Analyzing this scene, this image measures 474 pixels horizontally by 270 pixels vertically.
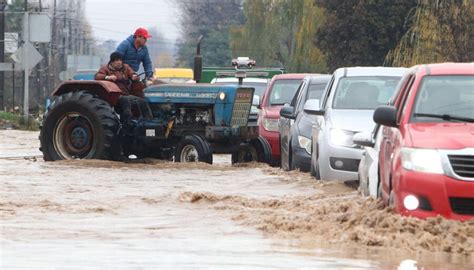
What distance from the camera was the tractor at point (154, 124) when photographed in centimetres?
1970

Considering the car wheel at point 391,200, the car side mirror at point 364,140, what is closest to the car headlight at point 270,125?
the car side mirror at point 364,140

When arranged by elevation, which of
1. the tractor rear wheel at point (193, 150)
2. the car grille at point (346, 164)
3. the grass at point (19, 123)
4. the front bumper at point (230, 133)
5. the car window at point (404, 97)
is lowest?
the grass at point (19, 123)

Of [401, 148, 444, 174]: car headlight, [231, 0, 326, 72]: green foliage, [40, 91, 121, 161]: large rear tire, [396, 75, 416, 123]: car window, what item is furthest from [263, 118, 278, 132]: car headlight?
[231, 0, 326, 72]: green foliage

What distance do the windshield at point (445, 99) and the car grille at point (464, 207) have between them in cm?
124

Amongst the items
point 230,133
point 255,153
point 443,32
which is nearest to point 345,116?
point 230,133

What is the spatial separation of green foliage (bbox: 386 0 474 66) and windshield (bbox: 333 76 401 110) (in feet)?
53.4

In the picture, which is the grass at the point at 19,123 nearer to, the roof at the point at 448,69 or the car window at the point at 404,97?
the car window at the point at 404,97

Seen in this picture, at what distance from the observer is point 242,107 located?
20688 millimetres

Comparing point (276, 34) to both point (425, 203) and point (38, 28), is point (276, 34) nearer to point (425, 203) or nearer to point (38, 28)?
point (38, 28)

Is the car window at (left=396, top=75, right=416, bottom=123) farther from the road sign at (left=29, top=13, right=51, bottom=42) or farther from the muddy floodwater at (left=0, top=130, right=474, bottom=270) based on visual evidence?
the road sign at (left=29, top=13, right=51, bottom=42)

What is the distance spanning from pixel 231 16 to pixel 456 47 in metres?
85.6

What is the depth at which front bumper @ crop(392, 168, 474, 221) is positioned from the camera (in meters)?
10.1

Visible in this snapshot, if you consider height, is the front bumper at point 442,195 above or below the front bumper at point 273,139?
above

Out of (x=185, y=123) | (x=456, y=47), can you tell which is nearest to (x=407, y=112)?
(x=185, y=123)
